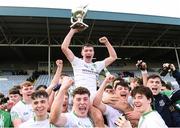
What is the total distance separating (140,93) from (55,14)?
12.2 m

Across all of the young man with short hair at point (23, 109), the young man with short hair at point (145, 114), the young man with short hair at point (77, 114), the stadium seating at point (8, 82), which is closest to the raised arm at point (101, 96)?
the young man with short hair at point (77, 114)

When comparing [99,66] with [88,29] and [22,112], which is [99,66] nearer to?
[22,112]

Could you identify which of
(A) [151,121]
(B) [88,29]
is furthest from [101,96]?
(B) [88,29]

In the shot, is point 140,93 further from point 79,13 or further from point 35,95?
A: point 79,13

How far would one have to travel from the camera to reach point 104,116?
13.8 feet

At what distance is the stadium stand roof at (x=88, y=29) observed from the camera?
15.4 m

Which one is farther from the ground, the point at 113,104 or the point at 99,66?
the point at 99,66

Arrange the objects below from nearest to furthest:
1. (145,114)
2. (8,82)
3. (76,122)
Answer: (145,114) < (76,122) < (8,82)

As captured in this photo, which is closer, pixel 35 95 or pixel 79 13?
pixel 35 95

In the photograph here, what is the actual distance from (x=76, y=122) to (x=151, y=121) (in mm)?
793

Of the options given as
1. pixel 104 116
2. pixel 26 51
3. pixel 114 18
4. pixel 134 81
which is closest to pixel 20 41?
pixel 26 51

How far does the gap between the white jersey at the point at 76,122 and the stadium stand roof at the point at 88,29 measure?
470 inches

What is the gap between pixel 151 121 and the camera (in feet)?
10.8

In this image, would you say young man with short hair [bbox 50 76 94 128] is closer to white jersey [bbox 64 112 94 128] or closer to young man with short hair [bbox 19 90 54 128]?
white jersey [bbox 64 112 94 128]
